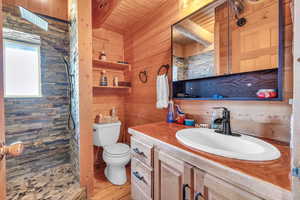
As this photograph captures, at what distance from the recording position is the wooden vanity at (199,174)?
501 mm

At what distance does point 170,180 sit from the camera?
0.88 meters

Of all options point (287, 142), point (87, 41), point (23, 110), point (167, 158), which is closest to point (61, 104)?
point (23, 110)

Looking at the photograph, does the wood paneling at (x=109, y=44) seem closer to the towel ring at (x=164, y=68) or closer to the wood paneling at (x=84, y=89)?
the wood paneling at (x=84, y=89)

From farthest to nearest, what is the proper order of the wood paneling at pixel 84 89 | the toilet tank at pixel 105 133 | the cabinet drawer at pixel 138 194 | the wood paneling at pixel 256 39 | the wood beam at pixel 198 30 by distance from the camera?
1. the toilet tank at pixel 105 133
2. the wood paneling at pixel 84 89
3. the wood beam at pixel 198 30
4. the cabinet drawer at pixel 138 194
5. the wood paneling at pixel 256 39

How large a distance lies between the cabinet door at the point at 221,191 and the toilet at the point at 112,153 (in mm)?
1280

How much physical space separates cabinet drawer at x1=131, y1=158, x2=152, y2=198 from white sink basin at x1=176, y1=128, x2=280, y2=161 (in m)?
0.44

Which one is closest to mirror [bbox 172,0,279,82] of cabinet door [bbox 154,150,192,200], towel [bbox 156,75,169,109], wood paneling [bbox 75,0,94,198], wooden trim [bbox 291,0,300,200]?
towel [bbox 156,75,169,109]

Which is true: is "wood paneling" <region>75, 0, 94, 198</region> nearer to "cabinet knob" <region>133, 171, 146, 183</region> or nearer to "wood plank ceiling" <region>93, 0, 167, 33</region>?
"wood plank ceiling" <region>93, 0, 167, 33</region>

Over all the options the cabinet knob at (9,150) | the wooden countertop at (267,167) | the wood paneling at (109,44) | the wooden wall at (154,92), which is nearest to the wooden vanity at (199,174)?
the wooden countertop at (267,167)

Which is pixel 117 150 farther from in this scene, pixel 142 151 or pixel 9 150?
pixel 9 150

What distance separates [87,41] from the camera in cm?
145

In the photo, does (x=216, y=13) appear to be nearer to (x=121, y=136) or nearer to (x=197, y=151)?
(x=197, y=151)

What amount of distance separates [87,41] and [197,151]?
1.51 m

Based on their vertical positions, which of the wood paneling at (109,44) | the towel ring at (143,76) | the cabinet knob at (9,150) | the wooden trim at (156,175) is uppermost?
the wood paneling at (109,44)
